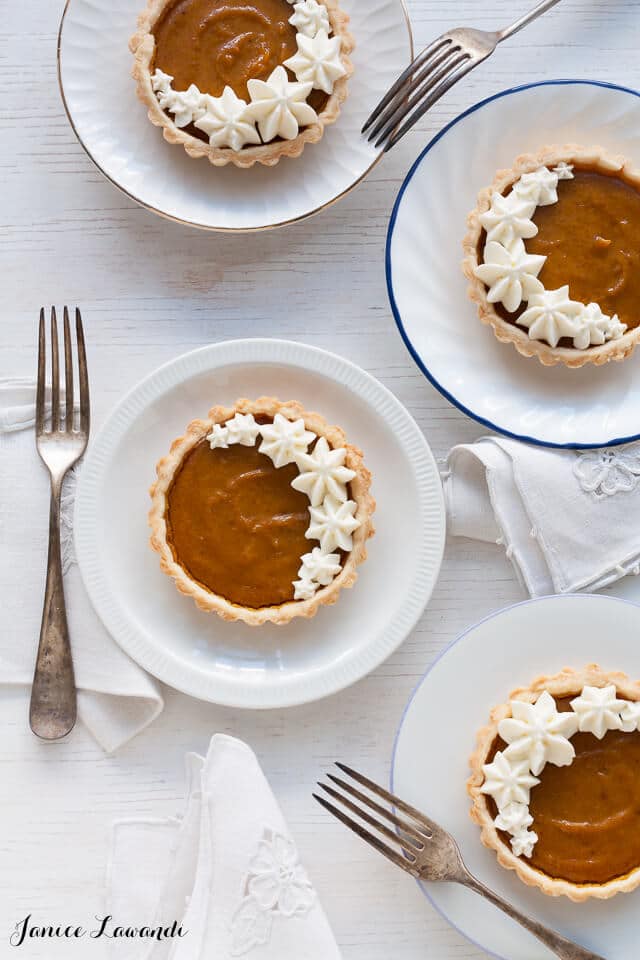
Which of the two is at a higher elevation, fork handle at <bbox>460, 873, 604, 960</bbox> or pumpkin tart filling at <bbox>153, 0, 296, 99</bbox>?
pumpkin tart filling at <bbox>153, 0, 296, 99</bbox>

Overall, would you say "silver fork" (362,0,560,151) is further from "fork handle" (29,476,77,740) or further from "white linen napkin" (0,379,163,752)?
"fork handle" (29,476,77,740)

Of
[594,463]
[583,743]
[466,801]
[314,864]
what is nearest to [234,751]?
[314,864]

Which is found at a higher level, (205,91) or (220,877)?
(205,91)

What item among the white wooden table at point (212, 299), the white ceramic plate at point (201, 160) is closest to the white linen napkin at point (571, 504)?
the white wooden table at point (212, 299)

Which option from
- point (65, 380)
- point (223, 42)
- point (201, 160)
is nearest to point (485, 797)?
point (65, 380)

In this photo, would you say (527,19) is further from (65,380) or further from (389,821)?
(389,821)

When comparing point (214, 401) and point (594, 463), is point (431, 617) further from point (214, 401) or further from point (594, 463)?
point (214, 401)

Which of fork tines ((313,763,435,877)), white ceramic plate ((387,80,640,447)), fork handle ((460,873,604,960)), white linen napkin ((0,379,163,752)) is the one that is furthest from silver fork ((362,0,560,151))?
fork handle ((460,873,604,960))
